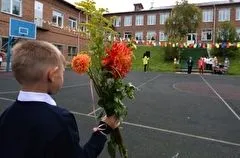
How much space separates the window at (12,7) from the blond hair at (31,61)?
1126 inches

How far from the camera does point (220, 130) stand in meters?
7.81

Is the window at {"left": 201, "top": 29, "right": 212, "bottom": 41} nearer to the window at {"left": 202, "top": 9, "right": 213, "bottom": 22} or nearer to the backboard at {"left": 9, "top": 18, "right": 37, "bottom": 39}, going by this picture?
the window at {"left": 202, "top": 9, "right": 213, "bottom": 22}

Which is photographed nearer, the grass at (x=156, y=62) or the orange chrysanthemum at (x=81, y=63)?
the orange chrysanthemum at (x=81, y=63)

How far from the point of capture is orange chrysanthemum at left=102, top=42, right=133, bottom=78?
8.46 ft

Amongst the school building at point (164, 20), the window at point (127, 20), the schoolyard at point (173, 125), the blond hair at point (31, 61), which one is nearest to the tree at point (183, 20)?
the school building at point (164, 20)

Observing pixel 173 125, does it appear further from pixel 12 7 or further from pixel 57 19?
pixel 57 19

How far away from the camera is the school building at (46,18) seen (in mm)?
29203

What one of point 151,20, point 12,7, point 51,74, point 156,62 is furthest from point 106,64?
point 151,20

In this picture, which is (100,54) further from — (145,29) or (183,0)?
(145,29)

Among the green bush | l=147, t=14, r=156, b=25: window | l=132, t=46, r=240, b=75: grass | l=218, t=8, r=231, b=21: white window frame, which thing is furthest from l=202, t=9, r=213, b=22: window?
the green bush

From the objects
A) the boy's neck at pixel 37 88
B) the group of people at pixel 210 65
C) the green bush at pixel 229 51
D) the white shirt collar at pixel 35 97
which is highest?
the green bush at pixel 229 51

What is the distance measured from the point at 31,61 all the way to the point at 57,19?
3774cm

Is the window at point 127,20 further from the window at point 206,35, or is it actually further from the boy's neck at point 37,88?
the boy's neck at point 37,88

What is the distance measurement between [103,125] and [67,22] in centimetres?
3947
